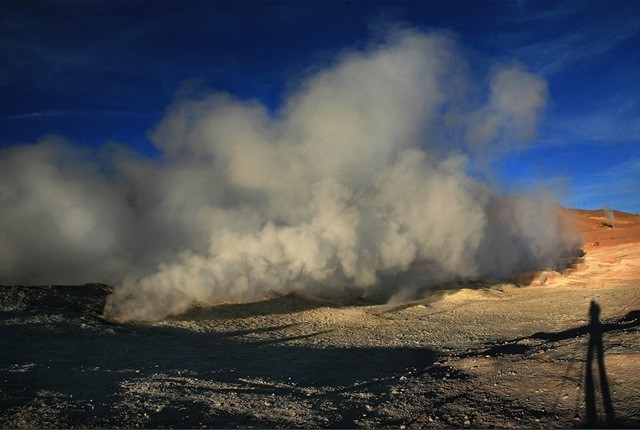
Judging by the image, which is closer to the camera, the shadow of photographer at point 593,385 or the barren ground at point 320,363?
the shadow of photographer at point 593,385

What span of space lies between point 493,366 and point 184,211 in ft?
34.0

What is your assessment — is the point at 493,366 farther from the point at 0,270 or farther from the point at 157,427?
the point at 0,270

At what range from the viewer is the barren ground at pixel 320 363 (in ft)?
14.3

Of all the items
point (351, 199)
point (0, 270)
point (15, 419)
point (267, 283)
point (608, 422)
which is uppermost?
point (351, 199)

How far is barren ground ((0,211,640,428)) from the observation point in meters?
4.34

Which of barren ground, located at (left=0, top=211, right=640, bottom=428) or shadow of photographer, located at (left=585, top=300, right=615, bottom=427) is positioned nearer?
shadow of photographer, located at (left=585, top=300, right=615, bottom=427)

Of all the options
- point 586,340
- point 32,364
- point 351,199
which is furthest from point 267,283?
point 586,340

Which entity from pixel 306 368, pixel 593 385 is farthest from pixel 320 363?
pixel 593 385

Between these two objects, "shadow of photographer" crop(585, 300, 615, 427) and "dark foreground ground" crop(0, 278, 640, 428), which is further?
"dark foreground ground" crop(0, 278, 640, 428)

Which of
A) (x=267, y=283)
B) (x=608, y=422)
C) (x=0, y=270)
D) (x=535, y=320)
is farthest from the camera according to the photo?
(x=0, y=270)

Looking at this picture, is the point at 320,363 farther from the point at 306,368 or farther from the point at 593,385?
the point at 593,385

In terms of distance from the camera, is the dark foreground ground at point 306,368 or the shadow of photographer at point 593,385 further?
the dark foreground ground at point 306,368

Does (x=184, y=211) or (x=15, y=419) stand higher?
(x=184, y=211)

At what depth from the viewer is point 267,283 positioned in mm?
10617
